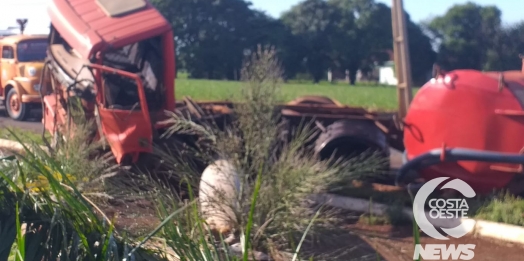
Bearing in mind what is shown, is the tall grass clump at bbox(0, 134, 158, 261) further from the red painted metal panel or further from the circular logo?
the red painted metal panel

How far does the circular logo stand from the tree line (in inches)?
241

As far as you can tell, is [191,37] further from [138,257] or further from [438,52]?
[138,257]

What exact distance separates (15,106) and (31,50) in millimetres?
1478

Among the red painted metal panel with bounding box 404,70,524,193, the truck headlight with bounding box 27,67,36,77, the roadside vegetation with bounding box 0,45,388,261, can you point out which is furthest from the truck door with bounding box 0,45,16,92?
the red painted metal panel with bounding box 404,70,524,193

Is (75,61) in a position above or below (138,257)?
above

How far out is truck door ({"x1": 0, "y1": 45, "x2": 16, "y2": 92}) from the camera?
58.9 feet

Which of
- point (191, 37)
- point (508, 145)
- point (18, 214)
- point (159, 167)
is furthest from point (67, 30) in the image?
point (191, 37)

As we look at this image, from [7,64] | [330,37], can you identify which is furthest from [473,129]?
[330,37]

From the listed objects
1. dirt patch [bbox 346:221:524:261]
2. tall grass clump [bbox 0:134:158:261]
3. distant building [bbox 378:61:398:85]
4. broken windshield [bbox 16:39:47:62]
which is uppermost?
broken windshield [bbox 16:39:47:62]

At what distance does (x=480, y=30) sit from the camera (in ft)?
63.4

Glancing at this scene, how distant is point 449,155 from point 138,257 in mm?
5035

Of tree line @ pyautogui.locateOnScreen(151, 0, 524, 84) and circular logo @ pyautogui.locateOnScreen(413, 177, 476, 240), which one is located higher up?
tree line @ pyautogui.locateOnScreen(151, 0, 524, 84)

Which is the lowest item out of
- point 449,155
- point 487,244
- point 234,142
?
point 487,244

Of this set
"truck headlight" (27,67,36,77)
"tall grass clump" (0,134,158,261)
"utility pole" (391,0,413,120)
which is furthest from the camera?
"truck headlight" (27,67,36,77)
